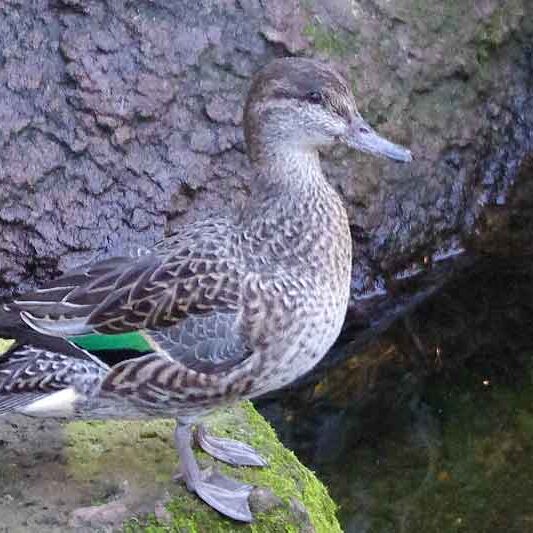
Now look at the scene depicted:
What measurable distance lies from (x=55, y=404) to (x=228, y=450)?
0.75m

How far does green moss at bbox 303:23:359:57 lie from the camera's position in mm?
6543

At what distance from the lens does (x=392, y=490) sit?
5406 mm

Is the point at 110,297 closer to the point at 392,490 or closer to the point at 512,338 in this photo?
the point at 392,490

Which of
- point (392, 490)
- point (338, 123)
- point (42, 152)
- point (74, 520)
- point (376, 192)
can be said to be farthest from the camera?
point (376, 192)

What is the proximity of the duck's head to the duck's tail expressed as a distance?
1.01 meters

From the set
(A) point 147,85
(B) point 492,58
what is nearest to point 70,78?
(A) point 147,85

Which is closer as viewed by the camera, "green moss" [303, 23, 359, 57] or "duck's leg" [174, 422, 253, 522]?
"duck's leg" [174, 422, 253, 522]

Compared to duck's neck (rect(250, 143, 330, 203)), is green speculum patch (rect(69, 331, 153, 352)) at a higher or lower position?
lower

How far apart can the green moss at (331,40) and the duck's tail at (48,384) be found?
3.10m

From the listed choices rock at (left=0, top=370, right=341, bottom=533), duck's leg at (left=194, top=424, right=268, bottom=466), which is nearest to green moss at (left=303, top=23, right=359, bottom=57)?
rock at (left=0, top=370, right=341, bottom=533)

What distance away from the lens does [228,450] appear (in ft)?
14.5

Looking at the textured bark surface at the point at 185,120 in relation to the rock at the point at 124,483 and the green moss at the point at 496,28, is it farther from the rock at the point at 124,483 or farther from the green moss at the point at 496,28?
the rock at the point at 124,483

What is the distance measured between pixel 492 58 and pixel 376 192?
1.38m

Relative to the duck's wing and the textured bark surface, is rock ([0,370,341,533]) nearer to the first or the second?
the duck's wing
